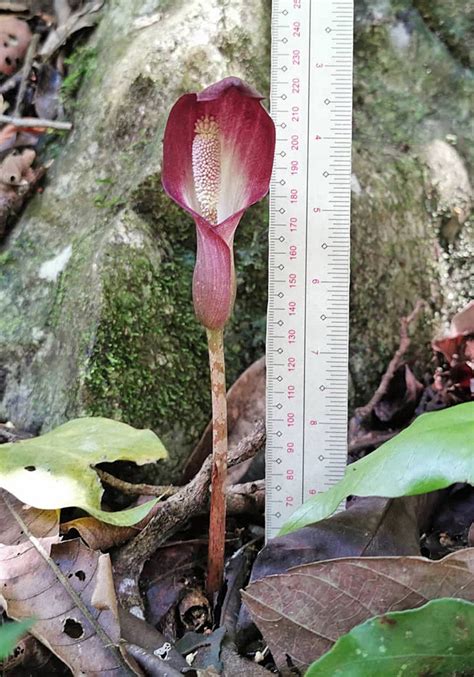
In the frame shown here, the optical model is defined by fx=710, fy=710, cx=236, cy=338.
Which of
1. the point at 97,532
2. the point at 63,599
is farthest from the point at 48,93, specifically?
the point at 63,599

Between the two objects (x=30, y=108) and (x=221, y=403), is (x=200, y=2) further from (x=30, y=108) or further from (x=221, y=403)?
(x=221, y=403)

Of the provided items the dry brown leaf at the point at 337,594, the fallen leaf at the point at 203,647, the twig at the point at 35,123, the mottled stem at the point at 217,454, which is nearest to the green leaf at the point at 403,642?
the dry brown leaf at the point at 337,594

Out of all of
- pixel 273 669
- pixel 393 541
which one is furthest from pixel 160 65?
pixel 273 669

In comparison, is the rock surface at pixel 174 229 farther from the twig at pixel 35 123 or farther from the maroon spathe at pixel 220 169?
the maroon spathe at pixel 220 169

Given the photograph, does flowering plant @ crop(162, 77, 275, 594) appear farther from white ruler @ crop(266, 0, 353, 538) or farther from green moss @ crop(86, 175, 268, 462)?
green moss @ crop(86, 175, 268, 462)

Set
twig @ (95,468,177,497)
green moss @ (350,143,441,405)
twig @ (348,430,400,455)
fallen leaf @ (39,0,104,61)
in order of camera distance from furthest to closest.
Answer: fallen leaf @ (39,0,104,61) → green moss @ (350,143,441,405) → twig @ (348,430,400,455) → twig @ (95,468,177,497)

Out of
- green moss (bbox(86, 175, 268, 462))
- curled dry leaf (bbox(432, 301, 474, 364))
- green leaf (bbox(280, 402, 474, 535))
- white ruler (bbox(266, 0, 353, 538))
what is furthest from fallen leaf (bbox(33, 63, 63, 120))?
green leaf (bbox(280, 402, 474, 535))
